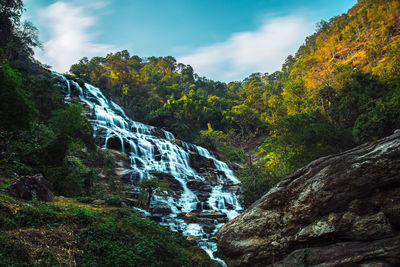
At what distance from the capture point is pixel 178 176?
74.2 ft

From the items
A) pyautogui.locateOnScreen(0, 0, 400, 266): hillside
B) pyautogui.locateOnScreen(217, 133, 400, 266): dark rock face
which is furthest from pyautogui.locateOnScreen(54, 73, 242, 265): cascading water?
pyautogui.locateOnScreen(217, 133, 400, 266): dark rock face

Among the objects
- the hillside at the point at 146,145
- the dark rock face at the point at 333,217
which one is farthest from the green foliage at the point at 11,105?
the dark rock face at the point at 333,217

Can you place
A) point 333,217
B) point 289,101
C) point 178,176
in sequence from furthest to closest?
point 289,101 < point 178,176 < point 333,217

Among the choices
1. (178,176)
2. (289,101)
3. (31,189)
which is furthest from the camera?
(289,101)

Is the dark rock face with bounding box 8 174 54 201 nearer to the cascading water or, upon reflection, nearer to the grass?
the grass

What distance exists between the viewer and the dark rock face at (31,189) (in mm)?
6785

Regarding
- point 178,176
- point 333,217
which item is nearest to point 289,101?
point 178,176

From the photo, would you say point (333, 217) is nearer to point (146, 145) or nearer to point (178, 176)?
point (178, 176)

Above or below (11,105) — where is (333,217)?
below

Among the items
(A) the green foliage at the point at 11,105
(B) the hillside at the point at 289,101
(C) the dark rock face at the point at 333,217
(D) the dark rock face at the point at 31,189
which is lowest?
(C) the dark rock face at the point at 333,217

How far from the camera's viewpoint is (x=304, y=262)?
4492 millimetres

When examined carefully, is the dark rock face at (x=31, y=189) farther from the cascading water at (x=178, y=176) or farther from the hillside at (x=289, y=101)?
the hillside at (x=289, y=101)

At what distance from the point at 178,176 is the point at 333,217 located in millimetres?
18867

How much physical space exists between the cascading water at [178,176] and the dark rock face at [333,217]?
3893 millimetres
